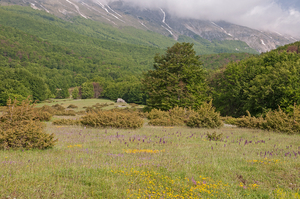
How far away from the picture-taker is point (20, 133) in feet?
23.4

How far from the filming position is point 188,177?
4.79 meters

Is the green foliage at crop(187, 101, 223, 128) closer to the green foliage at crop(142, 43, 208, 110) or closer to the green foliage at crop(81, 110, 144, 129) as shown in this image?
the green foliage at crop(81, 110, 144, 129)

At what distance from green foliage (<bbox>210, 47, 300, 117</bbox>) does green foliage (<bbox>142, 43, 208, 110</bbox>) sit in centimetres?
809

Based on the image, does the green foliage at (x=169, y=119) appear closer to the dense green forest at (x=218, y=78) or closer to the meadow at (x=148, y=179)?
the meadow at (x=148, y=179)

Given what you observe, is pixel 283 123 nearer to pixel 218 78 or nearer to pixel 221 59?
pixel 218 78

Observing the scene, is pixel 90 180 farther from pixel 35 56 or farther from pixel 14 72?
pixel 35 56

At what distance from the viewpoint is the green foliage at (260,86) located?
28.1 meters

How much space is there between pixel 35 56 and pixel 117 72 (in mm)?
71031

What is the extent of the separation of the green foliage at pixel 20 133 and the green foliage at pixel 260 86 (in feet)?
83.9

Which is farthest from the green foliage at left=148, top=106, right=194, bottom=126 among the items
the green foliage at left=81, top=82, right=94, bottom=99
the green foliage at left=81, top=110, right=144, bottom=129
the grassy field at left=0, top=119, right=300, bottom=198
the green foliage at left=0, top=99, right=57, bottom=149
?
the green foliage at left=81, top=82, right=94, bottom=99

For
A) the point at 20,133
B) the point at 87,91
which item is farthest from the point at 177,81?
the point at 87,91

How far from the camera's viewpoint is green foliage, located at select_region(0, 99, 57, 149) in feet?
23.1

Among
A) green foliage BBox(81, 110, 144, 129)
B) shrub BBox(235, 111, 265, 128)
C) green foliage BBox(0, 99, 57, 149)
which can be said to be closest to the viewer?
green foliage BBox(0, 99, 57, 149)

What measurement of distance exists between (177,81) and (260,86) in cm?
1310
